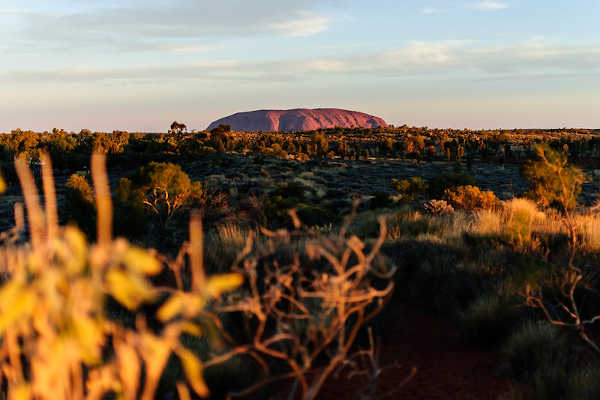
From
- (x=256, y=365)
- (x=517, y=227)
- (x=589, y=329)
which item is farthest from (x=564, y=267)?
(x=256, y=365)

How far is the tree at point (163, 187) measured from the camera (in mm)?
17597

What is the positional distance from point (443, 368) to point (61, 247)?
447 cm

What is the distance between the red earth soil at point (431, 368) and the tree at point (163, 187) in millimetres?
13222

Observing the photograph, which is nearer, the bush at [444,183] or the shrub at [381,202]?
the bush at [444,183]

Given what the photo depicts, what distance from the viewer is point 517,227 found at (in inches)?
329

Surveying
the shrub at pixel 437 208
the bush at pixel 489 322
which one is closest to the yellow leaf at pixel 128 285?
the bush at pixel 489 322

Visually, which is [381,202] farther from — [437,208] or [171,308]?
[171,308]

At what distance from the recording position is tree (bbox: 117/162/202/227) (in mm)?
17597

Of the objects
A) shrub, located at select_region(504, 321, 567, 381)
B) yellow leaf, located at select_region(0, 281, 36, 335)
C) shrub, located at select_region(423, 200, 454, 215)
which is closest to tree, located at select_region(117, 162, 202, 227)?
shrub, located at select_region(423, 200, 454, 215)

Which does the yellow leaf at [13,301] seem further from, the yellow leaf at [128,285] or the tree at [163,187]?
the tree at [163,187]

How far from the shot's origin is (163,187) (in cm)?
1859

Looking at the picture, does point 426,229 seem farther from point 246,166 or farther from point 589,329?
point 246,166

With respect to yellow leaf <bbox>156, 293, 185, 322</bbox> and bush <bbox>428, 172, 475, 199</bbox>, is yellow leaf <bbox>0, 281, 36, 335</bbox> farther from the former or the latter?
bush <bbox>428, 172, 475, 199</bbox>

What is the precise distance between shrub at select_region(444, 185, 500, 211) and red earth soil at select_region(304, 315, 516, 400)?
9.76 m
